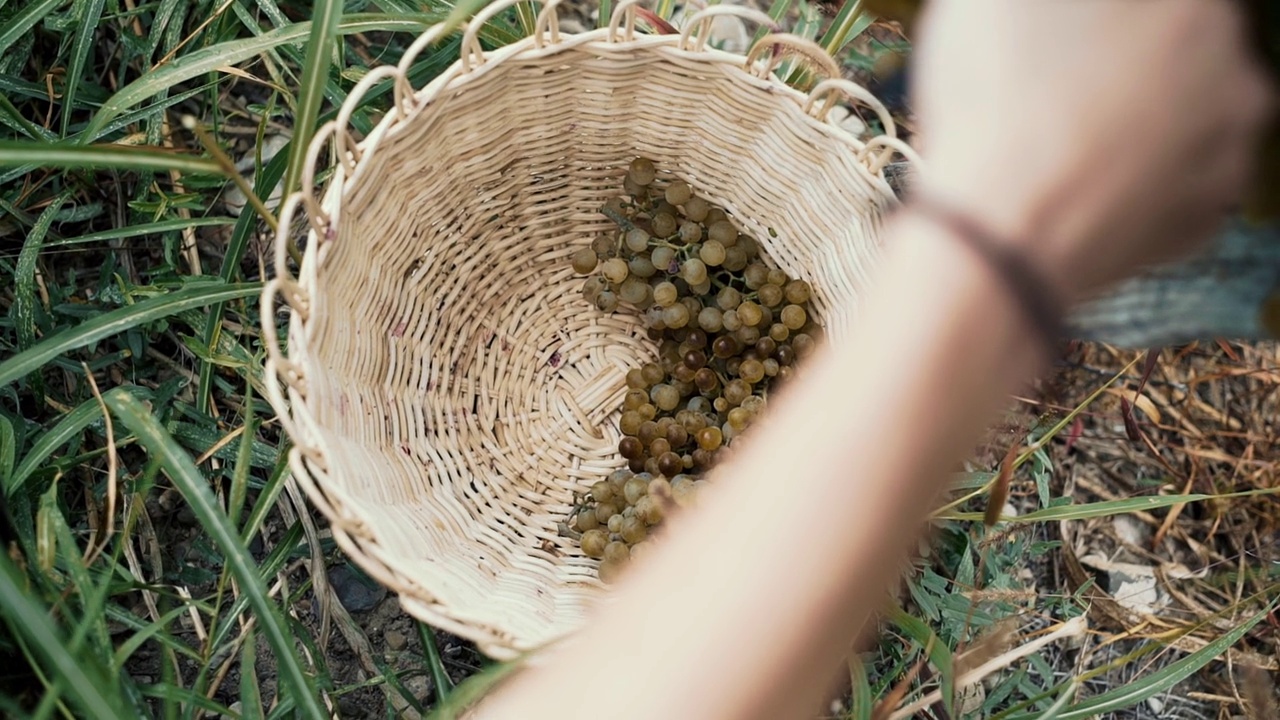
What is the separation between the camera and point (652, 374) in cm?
99

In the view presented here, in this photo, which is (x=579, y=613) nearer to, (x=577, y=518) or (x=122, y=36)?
(x=577, y=518)

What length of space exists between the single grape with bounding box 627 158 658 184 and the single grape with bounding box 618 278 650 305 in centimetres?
11

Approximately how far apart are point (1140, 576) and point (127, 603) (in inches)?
45.3

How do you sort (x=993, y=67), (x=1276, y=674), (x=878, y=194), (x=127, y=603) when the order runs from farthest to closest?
(x=1276, y=674)
(x=127, y=603)
(x=878, y=194)
(x=993, y=67)

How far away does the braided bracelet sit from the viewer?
1.44 feet

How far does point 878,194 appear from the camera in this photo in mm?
798

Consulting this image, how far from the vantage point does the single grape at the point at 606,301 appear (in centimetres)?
102

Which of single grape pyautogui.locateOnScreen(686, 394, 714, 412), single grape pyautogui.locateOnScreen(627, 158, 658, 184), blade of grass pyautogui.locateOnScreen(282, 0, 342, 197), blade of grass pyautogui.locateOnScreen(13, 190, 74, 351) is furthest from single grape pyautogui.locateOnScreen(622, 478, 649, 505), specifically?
blade of grass pyautogui.locateOnScreen(13, 190, 74, 351)

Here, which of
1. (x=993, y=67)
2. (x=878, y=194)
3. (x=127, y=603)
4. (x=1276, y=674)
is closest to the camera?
(x=993, y=67)

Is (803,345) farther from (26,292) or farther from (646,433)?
(26,292)

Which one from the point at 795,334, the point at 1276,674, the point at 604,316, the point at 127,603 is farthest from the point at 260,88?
the point at 1276,674

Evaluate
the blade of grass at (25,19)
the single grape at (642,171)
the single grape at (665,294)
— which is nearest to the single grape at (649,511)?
the single grape at (665,294)

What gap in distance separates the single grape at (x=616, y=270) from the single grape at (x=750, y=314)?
0.14 meters

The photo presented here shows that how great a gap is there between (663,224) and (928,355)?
1.84ft
